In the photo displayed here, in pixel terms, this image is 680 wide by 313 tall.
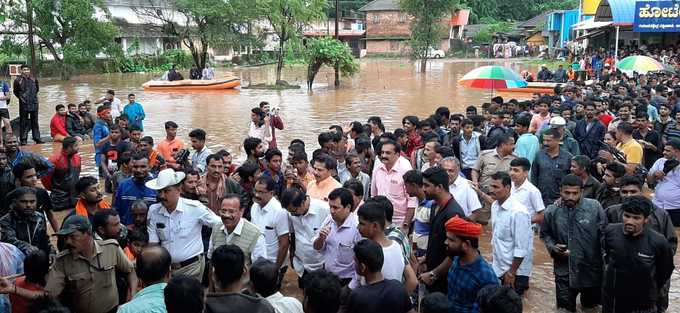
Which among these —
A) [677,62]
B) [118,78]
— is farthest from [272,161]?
[118,78]

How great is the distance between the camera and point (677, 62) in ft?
87.7

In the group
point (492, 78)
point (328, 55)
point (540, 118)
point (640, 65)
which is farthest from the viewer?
point (328, 55)

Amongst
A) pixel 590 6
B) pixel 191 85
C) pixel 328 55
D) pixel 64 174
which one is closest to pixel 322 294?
pixel 64 174

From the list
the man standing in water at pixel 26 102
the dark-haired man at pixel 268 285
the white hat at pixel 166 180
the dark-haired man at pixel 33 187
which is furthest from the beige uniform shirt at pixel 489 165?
the man standing in water at pixel 26 102

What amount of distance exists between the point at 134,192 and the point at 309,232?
1794 millimetres

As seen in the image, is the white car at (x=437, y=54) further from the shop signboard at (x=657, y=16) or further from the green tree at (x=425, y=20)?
the shop signboard at (x=657, y=16)

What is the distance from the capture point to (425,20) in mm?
39750

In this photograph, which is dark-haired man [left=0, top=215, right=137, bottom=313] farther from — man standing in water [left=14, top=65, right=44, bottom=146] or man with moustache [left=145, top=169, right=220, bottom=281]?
man standing in water [left=14, top=65, right=44, bottom=146]

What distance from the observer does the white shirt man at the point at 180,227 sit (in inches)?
192

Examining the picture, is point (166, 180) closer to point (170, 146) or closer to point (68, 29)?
point (170, 146)

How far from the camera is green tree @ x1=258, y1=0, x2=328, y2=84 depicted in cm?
3052

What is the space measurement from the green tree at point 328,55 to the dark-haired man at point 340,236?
2319 centimetres

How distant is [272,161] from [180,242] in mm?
1887

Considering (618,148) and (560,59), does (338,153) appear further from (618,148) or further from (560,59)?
(560,59)
